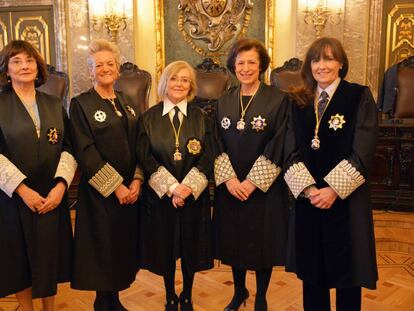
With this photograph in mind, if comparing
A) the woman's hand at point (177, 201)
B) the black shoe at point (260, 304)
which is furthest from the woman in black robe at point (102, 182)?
the black shoe at point (260, 304)

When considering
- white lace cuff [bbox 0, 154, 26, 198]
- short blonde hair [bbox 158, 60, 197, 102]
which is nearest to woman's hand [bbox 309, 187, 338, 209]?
short blonde hair [bbox 158, 60, 197, 102]

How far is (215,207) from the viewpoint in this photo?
2383mm

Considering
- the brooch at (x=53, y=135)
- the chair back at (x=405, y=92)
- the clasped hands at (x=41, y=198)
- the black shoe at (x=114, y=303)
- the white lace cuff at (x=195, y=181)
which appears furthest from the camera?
the chair back at (x=405, y=92)

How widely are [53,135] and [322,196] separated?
1.39 metres

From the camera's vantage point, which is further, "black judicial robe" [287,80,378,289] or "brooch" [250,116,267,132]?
"brooch" [250,116,267,132]

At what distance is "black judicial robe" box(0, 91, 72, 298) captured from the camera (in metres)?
2.00

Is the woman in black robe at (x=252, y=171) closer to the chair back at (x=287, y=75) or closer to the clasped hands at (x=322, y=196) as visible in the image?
the clasped hands at (x=322, y=196)

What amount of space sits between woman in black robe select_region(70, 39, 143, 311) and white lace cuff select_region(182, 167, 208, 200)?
0.29 metres

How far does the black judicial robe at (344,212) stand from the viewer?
1.90 m

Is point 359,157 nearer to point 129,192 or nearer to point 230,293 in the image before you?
point 129,192

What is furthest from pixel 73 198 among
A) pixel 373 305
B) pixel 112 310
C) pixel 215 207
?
pixel 373 305

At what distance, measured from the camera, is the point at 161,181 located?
2182mm

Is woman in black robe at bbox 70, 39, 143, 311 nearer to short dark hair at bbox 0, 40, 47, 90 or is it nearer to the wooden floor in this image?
short dark hair at bbox 0, 40, 47, 90

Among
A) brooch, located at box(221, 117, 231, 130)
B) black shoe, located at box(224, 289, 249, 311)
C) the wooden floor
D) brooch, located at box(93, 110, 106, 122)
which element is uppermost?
brooch, located at box(93, 110, 106, 122)
